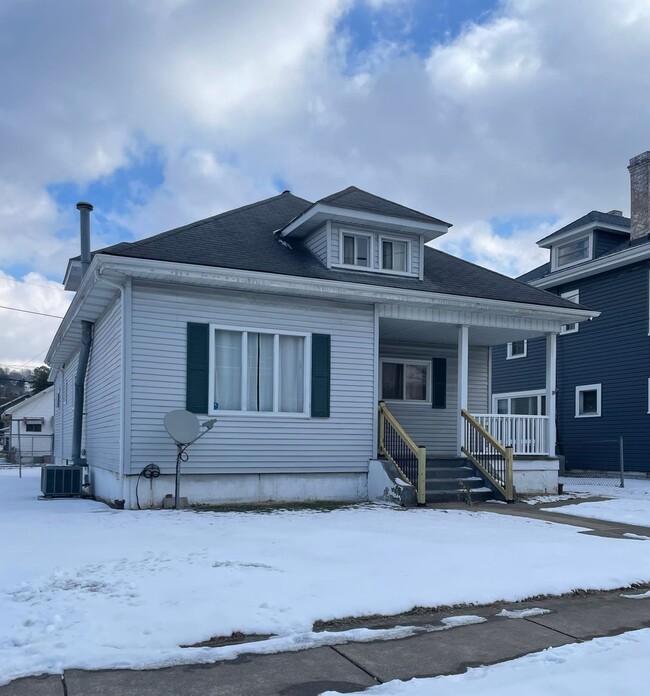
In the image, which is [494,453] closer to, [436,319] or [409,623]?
[436,319]

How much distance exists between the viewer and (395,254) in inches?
508

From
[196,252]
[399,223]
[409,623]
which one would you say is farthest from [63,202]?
[409,623]

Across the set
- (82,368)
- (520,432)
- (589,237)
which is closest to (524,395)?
(589,237)

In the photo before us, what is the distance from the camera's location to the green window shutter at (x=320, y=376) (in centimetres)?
1130

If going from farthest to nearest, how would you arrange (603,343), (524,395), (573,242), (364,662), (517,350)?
(517,350), (524,395), (573,242), (603,343), (364,662)

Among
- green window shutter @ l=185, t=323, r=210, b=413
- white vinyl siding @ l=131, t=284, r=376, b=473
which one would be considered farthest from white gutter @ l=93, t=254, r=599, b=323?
green window shutter @ l=185, t=323, r=210, b=413

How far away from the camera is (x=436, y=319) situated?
12.4 meters

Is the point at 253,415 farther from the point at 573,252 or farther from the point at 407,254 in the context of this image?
the point at 573,252

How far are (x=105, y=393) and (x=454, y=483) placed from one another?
641 centimetres

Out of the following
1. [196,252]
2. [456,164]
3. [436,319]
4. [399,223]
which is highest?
[456,164]

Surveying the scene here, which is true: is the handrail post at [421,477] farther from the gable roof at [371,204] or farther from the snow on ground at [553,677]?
the snow on ground at [553,677]

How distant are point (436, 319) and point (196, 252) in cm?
462

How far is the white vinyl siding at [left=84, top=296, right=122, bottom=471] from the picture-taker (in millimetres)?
10672

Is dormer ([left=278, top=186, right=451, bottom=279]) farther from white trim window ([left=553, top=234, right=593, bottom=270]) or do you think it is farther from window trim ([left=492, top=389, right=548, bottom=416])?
window trim ([left=492, top=389, right=548, bottom=416])
